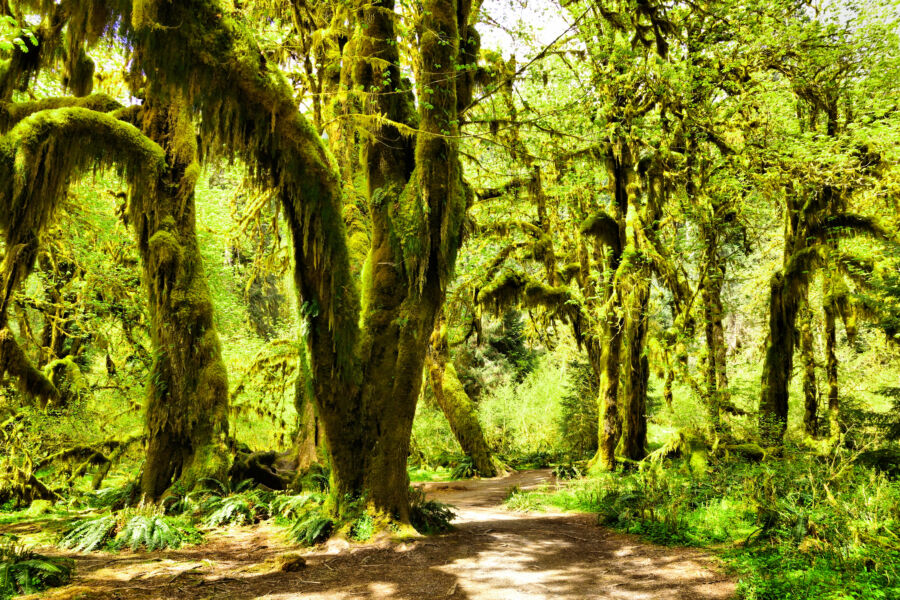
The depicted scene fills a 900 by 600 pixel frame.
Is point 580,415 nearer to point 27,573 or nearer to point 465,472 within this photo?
point 465,472

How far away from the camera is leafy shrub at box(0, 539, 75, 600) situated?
3.98 metres

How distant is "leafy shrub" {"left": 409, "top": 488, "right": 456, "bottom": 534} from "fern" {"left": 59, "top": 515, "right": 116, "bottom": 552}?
3723 millimetres

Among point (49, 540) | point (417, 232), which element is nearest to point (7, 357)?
point (49, 540)

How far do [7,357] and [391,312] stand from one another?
24.4 feet

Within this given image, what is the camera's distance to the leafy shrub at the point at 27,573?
398cm

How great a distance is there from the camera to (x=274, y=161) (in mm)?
6266

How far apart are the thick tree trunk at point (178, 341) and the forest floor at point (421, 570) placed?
1.76 meters

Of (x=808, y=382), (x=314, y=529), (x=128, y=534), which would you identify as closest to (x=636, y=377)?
(x=808, y=382)

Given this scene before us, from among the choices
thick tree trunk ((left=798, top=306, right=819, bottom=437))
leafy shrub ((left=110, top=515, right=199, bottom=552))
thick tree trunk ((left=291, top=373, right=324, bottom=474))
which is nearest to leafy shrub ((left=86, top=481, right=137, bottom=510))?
leafy shrub ((left=110, top=515, right=199, bottom=552))

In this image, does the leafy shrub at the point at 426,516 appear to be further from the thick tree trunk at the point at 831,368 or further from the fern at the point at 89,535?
the thick tree trunk at the point at 831,368

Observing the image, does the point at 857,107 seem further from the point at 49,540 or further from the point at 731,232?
the point at 49,540

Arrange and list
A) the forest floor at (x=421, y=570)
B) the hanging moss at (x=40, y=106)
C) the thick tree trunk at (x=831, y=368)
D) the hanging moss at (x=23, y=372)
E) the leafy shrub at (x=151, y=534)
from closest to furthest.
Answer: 1. the forest floor at (x=421, y=570)
2. the leafy shrub at (x=151, y=534)
3. the hanging moss at (x=40, y=106)
4. the hanging moss at (x=23, y=372)
5. the thick tree trunk at (x=831, y=368)

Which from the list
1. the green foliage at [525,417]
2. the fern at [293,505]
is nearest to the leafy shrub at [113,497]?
the fern at [293,505]

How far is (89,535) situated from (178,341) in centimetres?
313
